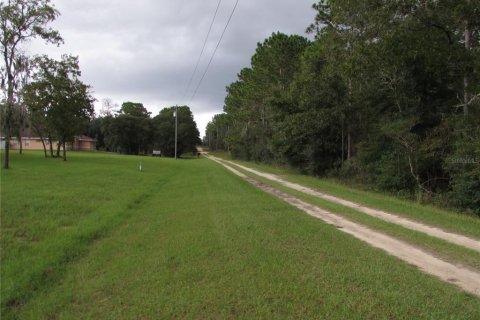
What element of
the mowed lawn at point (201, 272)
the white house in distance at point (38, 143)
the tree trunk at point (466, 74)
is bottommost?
the mowed lawn at point (201, 272)

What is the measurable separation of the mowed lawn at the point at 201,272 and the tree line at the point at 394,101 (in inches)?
386

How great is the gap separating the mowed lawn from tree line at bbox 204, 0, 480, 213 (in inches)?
386

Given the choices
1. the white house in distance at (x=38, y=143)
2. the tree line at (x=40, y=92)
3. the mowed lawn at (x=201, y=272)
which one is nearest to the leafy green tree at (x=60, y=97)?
the tree line at (x=40, y=92)

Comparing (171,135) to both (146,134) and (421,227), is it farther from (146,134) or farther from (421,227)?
(421,227)

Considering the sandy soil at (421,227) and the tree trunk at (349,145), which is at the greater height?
the tree trunk at (349,145)

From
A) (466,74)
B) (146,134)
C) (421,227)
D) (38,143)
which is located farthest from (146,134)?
(421,227)

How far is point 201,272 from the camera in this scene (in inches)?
217

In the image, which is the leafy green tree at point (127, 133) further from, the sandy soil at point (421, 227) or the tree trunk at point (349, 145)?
the sandy soil at point (421, 227)

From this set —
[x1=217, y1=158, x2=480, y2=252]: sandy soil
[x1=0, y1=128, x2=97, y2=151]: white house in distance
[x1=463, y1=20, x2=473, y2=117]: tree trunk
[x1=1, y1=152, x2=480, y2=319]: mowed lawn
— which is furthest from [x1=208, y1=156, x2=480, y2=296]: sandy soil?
[x1=0, y1=128, x2=97, y2=151]: white house in distance

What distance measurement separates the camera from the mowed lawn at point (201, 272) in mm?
4328

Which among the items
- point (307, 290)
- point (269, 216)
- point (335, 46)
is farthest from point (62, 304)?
point (335, 46)

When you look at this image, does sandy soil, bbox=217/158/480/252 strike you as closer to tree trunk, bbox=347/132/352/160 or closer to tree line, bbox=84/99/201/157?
tree trunk, bbox=347/132/352/160

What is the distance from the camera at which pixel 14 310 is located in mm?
4422

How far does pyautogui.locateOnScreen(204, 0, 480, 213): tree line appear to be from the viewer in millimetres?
15586
